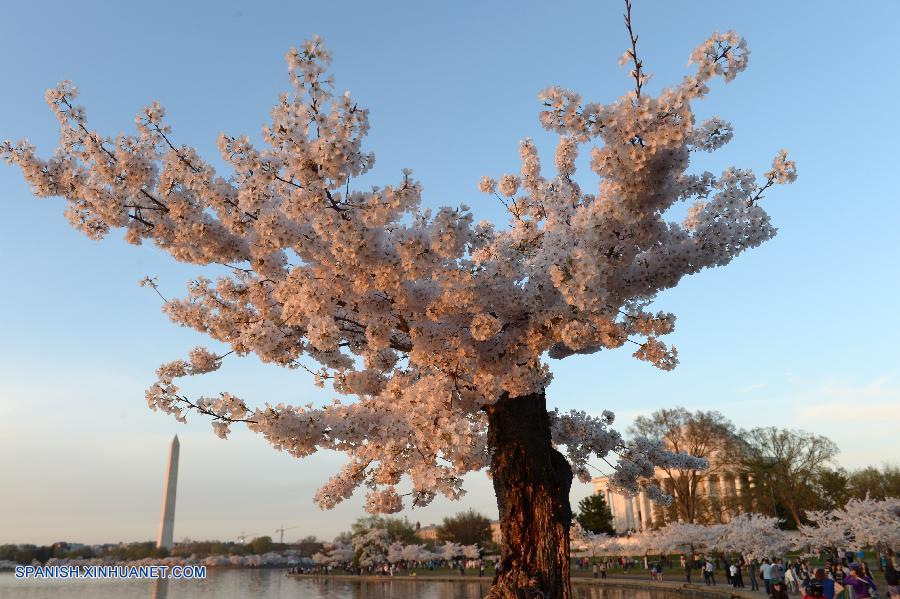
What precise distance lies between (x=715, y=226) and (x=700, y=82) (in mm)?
1686

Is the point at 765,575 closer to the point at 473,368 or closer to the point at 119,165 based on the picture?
the point at 473,368

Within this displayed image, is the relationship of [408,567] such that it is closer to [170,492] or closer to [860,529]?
[170,492]

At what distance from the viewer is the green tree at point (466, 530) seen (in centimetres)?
7650

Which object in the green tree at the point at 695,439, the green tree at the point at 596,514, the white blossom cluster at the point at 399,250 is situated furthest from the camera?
the green tree at the point at 596,514

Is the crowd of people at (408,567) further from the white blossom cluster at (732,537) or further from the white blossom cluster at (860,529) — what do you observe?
the white blossom cluster at (860,529)

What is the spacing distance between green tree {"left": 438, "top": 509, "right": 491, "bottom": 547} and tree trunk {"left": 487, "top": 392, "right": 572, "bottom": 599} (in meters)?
72.6

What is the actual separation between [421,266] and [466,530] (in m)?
77.5

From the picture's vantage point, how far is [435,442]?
6.26 m

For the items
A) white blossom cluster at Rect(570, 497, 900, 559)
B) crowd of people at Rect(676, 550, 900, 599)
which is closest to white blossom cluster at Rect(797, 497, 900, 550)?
white blossom cluster at Rect(570, 497, 900, 559)

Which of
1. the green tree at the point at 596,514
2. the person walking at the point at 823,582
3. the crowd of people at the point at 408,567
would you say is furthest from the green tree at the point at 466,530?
the person walking at the point at 823,582

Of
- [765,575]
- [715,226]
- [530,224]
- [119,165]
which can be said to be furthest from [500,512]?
Answer: [765,575]

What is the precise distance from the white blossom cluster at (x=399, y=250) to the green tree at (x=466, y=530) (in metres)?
73.4

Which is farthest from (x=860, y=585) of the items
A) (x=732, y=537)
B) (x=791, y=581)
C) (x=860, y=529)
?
(x=732, y=537)

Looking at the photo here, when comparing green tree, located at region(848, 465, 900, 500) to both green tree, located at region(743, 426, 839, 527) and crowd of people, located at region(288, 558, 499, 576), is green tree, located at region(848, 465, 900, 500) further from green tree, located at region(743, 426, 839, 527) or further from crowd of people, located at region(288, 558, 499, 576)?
crowd of people, located at region(288, 558, 499, 576)
